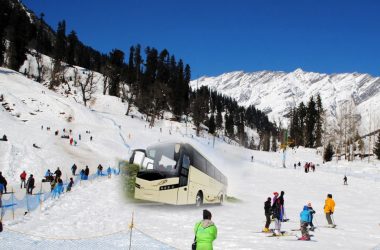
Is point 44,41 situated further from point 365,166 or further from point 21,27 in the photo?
point 365,166

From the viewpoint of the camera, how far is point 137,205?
2072cm

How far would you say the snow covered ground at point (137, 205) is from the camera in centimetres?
1866

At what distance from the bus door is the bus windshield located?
11.2 inches

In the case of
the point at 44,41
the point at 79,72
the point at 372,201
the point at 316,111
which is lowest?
the point at 372,201

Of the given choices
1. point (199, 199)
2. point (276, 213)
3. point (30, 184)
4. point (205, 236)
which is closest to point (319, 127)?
point (30, 184)

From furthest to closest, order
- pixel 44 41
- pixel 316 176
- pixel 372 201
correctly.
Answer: pixel 44 41, pixel 316 176, pixel 372 201

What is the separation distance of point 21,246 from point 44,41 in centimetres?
12529

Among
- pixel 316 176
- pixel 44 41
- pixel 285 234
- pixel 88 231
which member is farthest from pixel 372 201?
pixel 44 41

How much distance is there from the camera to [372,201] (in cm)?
3650

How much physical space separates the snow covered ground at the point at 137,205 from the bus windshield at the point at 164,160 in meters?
2.45

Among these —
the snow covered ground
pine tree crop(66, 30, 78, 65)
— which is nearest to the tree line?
pine tree crop(66, 30, 78, 65)

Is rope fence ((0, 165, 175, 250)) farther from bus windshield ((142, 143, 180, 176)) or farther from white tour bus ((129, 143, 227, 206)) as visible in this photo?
bus windshield ((142, 143, 180, 176))

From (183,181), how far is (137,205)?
3198mm

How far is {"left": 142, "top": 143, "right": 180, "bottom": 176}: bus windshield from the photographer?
1861cm
